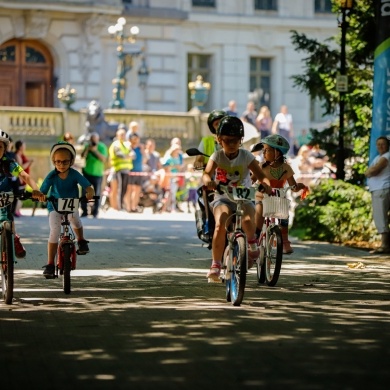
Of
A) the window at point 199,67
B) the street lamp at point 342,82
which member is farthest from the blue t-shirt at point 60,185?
the window at point 199,67

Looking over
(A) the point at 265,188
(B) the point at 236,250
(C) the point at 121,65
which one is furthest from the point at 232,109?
(B) the point at 236,250

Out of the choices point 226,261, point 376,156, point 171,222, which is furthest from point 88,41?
point 226,261

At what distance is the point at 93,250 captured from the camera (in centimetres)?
2155

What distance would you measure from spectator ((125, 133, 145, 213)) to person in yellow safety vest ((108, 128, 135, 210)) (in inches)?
6.5

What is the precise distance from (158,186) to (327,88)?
11758 mm

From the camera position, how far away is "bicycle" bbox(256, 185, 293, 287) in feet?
50.8

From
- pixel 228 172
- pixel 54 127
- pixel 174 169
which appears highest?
pixel 54 127

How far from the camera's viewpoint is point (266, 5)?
57.1 meters

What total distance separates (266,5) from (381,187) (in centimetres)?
3654

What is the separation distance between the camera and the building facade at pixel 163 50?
52625 mm

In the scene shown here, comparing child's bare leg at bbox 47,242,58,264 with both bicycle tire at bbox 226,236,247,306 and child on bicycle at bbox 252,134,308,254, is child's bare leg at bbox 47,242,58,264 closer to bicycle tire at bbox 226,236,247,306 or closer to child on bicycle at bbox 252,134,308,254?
bicycle tire at bbox 226,236,247,306

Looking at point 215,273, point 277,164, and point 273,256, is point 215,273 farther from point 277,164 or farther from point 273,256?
point 277,164

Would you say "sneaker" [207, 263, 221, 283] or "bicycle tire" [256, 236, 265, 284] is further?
"bicycle tire" [256, 236, 265, 284]

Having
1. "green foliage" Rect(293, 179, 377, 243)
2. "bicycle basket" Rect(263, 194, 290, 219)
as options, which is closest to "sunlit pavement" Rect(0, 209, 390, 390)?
"bicycle basket" Rect(263, 194, 290, 219)
